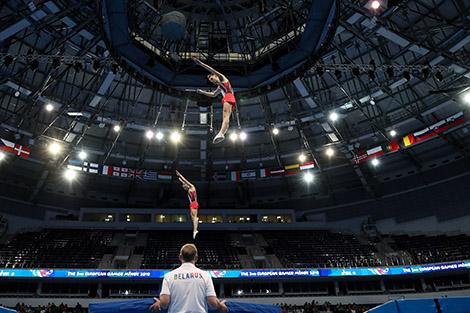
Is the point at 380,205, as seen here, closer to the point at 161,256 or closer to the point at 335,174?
the point at 335,174

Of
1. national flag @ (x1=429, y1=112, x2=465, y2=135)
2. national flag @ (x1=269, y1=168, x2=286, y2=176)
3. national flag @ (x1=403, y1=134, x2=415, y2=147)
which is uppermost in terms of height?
national flag @ (x1=429, y1=112, x2=465, y2=135)

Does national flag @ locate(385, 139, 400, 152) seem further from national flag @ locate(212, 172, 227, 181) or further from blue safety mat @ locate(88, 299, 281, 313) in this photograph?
blue safety mat @ locate(88, 299, 281, 313)

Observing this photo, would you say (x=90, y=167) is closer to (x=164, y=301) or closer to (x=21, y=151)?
(x=21, y=151)

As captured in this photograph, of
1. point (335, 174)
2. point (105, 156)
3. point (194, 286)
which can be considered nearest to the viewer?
point (194, 286)

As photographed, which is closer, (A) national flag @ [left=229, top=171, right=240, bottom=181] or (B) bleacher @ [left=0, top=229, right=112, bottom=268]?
(B) bleacher @ [left=0, top=229, right=112, bottom=268]

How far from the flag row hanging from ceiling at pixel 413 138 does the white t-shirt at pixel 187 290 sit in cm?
3282

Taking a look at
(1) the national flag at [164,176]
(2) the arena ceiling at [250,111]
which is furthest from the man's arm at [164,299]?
(1) the national flag at [164,176]

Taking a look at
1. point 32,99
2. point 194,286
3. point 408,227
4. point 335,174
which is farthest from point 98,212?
point 194,286

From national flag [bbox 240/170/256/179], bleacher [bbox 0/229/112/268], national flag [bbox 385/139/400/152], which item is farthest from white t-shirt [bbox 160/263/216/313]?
national flag [bbox 240/170/256/179]

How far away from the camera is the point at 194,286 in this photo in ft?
13.6

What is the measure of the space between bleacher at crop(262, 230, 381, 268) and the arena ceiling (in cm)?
497

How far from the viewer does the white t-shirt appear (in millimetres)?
4047

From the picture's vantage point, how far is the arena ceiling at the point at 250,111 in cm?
2214

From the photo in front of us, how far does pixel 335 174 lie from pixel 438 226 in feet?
38.5
